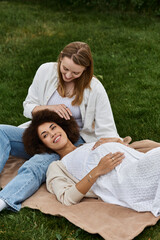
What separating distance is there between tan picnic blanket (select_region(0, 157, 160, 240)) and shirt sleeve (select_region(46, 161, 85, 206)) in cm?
6

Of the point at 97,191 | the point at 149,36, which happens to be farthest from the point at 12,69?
the point at 97,191

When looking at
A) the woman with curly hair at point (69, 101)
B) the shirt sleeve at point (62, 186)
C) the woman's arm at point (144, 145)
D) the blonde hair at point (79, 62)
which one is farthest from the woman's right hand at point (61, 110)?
the woman's arm at point (144, 145)

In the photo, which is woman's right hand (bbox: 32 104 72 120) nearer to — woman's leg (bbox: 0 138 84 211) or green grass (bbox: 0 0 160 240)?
woman's leg (bbox: 0 138 84 211)

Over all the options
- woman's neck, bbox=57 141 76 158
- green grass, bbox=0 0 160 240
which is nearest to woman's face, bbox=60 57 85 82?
woman's neck, bbox=57 141 76 158

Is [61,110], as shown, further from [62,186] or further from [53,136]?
[62,186]

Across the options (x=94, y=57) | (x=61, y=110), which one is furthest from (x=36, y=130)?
(x=94, y=57)

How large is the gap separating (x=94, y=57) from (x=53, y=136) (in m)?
4.09

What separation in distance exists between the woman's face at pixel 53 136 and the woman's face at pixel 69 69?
1.88ft

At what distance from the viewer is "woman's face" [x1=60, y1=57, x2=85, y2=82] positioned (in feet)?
13.8

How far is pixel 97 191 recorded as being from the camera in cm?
371

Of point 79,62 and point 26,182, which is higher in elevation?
point 79,62

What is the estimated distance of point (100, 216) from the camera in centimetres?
Answer: 342

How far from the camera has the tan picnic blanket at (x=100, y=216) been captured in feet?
10.5

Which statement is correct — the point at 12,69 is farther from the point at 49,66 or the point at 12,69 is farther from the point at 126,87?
the point at 49,66
